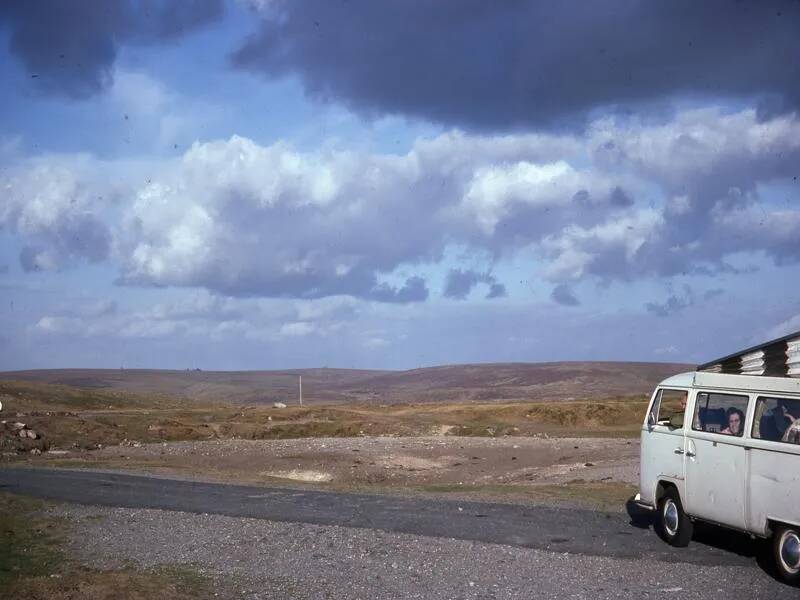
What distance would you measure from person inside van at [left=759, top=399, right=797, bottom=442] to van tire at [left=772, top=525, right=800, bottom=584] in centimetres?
110

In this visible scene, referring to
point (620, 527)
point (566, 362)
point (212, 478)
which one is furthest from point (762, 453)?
point (566, 362)

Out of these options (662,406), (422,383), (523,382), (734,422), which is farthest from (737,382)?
(422,383)

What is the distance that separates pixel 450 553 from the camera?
12.9 meters

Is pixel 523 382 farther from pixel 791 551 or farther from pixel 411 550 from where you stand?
pixel 791 551

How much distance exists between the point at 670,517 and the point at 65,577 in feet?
28.0

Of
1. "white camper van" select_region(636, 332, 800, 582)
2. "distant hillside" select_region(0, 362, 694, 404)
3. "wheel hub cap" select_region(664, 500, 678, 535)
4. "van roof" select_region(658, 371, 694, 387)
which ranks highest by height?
"van roof" select_region(658, 371, 694, 387)

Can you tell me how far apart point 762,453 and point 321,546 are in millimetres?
6581

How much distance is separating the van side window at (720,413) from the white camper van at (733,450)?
0.01 meters

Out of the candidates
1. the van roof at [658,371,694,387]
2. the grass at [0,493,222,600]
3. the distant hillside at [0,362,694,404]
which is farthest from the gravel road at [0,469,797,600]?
the distant hillside at [0,362,694,404]

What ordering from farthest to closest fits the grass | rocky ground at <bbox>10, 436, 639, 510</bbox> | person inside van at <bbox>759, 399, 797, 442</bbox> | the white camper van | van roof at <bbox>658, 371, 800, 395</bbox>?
rocky ground at <bbox>10, 436, 639, 510</bbox>, van roof at <bbox>658, 371, 800, 395</bbox>, person inside van at <bbox>759, 399, 797, 442</bbox>, the white camper van, the grass

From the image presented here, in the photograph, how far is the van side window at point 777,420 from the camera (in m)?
10.6

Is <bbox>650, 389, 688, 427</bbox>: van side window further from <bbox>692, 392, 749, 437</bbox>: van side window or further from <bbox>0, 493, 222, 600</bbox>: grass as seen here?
<bbox>0, 493, 222, 600</bbox>: grass

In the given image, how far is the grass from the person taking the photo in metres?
10.1

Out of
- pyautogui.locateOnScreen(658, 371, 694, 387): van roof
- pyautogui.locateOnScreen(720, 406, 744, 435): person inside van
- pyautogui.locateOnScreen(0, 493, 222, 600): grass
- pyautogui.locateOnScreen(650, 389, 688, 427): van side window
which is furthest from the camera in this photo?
pyautogui.locateOnScreen(650, 389, 688, 427): van side window
